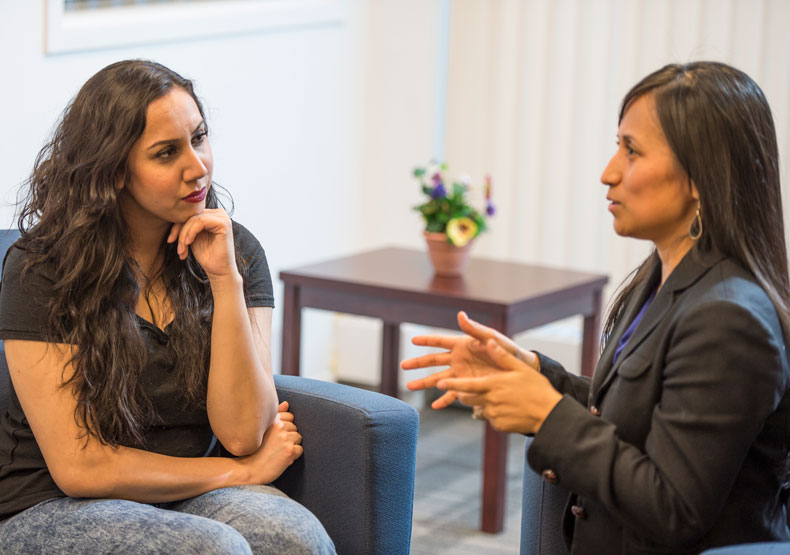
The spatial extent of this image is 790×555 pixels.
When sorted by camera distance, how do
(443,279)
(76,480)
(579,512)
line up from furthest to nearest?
(443,279) → (76,480) → (579,512)

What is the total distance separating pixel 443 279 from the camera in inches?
119

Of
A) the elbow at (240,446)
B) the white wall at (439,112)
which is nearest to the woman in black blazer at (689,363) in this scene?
the elbow at (240,446)

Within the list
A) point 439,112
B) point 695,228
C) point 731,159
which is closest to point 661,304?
point 695,228

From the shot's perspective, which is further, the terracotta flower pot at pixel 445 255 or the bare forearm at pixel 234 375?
the terracotta flower pot at pixel 445 255

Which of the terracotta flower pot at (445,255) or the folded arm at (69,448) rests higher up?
the terracotta flower pot at (445,255)

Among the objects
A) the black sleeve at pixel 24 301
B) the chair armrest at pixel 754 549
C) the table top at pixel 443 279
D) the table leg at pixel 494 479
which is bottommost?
the table leg at pixel 494 479

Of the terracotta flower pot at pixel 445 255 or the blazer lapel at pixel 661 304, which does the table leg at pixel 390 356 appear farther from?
the blazer lapel at pixel 661 304

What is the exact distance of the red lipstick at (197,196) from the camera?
1.85 meters

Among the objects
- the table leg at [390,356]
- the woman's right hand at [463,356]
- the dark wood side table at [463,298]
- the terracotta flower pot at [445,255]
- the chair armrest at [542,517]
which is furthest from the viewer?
the table leg at [390,356]

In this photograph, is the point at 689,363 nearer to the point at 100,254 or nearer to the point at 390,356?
the point at 100,254

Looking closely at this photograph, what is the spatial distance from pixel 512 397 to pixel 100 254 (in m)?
0.76

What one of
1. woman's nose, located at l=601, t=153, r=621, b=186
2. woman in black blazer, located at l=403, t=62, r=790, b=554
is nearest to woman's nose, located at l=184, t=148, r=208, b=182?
woman in black blazer, located at l=403, t=62, r=790, b=554

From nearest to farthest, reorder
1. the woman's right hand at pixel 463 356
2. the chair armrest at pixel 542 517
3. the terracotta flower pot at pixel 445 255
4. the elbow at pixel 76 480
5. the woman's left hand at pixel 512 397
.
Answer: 1. the woman's left hand at pixel 512 397
2. the woman's right hand at pixel 463 356
3. the elbow at pixel 76 480
4. the chair armrest at pixel 542 517
5. the terracotta flower pot at pixel 445 255

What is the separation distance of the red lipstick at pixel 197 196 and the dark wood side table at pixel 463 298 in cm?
106
